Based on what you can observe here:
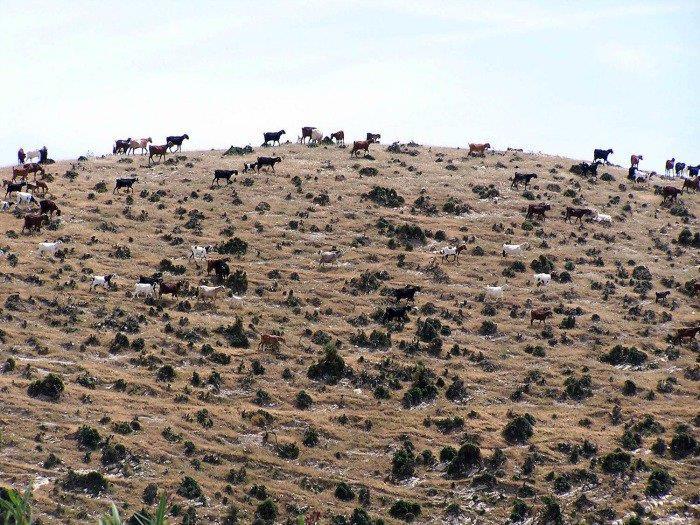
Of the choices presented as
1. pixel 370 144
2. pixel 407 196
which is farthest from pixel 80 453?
pixel 370 144

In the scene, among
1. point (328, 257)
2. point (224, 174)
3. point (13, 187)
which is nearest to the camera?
point (328, 257)

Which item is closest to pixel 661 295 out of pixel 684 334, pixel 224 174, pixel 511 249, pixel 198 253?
pixel 684 334

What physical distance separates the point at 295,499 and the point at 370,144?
51.0 metres

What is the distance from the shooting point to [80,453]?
42.7m

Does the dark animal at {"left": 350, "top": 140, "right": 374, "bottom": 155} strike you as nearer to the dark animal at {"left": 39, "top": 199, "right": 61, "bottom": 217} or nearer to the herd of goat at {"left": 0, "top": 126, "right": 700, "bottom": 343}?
the herd of goat at {"left": 0, "top": 126, "right": 700, "bottom": 343}

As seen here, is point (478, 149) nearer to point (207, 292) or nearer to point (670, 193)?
point (670, 193)

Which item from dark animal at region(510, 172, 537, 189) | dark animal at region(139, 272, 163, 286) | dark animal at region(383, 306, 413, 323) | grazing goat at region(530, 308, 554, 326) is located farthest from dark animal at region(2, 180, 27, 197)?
dark animal at region(510, 172, 537, 189)

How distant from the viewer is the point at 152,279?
192 ft

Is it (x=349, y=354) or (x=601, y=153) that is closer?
(x=349, y=354)

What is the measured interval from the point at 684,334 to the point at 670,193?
24329 millimetres

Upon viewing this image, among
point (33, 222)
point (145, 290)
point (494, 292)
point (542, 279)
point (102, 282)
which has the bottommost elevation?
point (145, 290)

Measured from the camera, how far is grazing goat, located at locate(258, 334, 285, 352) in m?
53.3

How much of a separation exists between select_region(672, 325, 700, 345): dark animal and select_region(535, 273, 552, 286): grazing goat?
8.48 m

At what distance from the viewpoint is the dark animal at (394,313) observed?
5750 centimetres
